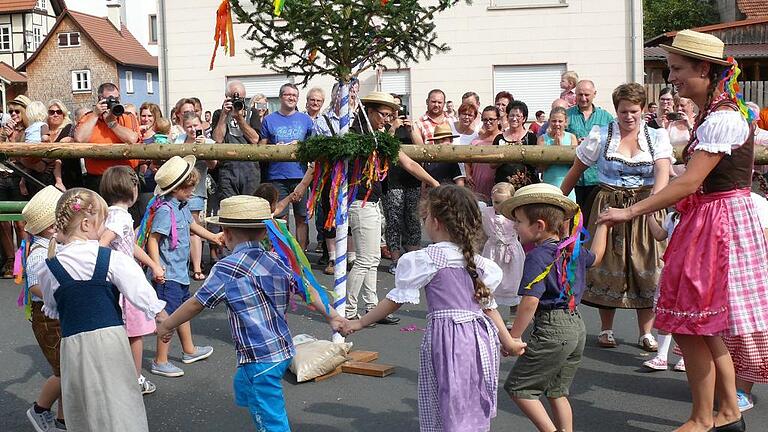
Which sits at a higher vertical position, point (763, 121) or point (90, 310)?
point (763, 121)

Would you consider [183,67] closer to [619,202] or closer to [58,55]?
[619,202]

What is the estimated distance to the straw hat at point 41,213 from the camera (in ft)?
17.1

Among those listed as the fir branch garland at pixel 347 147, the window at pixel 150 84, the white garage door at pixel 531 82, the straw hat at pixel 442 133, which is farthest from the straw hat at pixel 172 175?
the window at pixel 150 84

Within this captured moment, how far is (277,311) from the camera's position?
15.5 ft

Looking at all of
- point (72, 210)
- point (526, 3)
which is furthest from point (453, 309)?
point (526, 3)

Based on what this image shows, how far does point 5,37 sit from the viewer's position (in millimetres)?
57719

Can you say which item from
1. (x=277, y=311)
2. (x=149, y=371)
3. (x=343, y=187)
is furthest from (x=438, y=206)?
(x=149, y=371)

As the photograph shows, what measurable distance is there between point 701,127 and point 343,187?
2.72m

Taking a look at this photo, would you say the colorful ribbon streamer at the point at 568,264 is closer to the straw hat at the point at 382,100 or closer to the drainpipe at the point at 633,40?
the straw hat at the point at 382,100

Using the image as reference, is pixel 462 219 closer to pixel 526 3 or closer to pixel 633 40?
pixel 633 40

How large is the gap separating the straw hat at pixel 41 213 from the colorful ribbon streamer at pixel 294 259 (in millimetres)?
1315

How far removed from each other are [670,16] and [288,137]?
117 feet

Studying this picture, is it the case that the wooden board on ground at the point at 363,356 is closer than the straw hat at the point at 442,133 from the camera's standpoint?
Yes

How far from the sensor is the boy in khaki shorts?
15.3 ft
